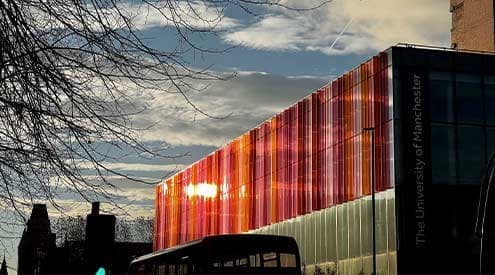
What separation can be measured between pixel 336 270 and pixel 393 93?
39.3 ft

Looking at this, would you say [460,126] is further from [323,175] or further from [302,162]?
[302,162]

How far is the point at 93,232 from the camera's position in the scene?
1135 centimetres

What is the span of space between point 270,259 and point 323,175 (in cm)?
3227

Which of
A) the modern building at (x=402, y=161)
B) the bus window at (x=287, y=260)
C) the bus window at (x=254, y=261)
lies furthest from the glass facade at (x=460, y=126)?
the bus window at (x=254, y=261)

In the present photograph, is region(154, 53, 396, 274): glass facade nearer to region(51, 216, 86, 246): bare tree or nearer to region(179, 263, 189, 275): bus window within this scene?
region(179, 263, 189, 275): bus window

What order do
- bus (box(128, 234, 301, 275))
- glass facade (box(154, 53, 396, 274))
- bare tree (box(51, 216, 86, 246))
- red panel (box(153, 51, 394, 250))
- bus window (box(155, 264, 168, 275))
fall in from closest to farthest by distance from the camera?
bare tree (box(51, 216, 86, 246)), bus (box(128, 234, 301, 275)), bus window (box(155, 264, 168, 275)), glass facade (box(154, 53, 396, 274)), red panel (box(153, 51, 394, 250))

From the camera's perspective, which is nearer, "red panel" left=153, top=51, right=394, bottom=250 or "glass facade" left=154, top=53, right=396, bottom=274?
"glass facade" left=154, top=53, right=396, bottom=274

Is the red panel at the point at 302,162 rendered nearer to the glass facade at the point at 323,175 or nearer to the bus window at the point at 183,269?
the glass facade at the point at 323,175

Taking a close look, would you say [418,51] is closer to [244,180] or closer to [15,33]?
[244,180]

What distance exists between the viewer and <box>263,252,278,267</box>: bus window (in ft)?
85.4

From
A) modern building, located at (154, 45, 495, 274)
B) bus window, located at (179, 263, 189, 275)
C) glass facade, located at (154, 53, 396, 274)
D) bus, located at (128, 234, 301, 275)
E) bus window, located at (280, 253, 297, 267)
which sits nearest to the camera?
bus, located at (128, 234, 301, 275)

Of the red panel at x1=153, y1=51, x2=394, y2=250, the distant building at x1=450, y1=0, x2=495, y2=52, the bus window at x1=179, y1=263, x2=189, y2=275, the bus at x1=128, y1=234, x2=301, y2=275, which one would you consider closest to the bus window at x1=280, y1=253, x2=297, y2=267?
the bus at x1=128, y1=234, x2=301, y2=275

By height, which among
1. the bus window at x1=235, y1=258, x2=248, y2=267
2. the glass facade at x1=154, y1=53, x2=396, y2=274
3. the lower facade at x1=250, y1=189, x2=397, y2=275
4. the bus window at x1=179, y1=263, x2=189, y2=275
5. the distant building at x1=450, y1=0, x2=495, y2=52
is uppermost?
the distant building at x1=450, y1=0, x2=495, y2=52

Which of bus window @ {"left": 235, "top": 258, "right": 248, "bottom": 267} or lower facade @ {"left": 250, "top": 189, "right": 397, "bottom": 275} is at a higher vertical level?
lower facade @ {"left": 250, "top": 189, "right": 397, "bottom": 275}
